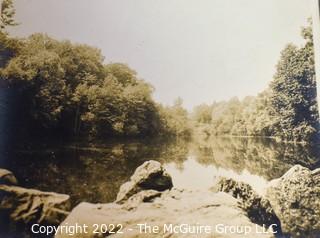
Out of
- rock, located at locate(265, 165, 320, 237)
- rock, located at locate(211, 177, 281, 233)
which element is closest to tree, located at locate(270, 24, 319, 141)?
rock, located at locate(265, 165, 320, 237)

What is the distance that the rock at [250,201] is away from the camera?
2.85 m

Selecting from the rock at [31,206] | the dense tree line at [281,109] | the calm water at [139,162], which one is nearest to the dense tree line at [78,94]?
the calm water at [139,162]

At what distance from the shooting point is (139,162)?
9.69 ft

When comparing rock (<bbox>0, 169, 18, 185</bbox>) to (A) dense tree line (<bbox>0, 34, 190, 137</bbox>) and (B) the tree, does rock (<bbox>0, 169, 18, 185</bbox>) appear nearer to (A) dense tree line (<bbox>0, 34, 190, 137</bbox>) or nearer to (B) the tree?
(A) dense tree line (<bbox>0, 34, 190, 137</bbox>)

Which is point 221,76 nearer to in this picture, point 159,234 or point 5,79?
point 159,234

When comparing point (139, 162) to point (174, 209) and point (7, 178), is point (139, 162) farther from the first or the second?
point (7, 178)

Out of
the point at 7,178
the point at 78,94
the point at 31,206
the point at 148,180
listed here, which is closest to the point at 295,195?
the point at 148,180

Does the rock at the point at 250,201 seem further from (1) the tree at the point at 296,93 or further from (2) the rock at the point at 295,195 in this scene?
(1) the tree at the point at 296,93

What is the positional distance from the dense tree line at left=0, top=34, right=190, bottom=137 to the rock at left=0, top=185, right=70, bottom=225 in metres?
0.52

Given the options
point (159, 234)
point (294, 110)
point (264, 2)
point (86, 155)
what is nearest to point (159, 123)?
point (86, 155)

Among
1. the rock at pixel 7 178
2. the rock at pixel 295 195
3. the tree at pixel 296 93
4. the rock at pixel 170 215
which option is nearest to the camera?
the rock at pixel 170 215

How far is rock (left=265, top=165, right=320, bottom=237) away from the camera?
2.90m

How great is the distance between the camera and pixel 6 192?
2.75 meters

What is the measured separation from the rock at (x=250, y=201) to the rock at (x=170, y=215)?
77 mm
